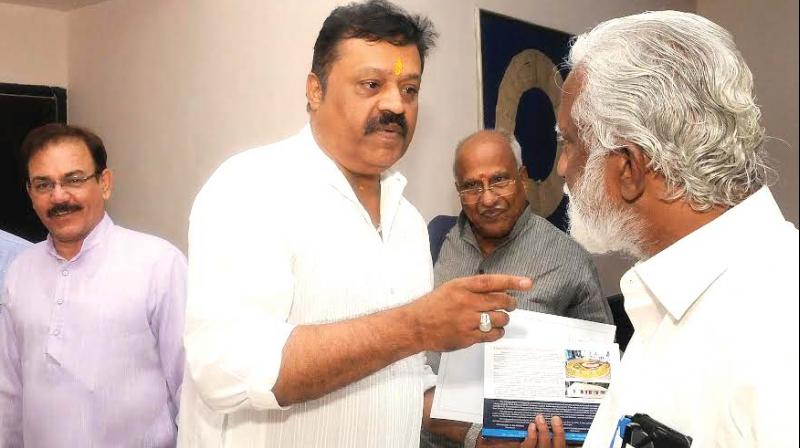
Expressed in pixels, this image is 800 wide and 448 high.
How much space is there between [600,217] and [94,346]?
175cm

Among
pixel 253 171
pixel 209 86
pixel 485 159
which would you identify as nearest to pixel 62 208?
pixel 209 86

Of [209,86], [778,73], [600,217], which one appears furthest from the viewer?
[778,73]

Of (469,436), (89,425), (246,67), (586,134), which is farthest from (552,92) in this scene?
(586,134)

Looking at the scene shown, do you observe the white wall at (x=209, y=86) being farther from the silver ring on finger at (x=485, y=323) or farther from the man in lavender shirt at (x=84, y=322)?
the silver ring on finger at (x=485, y=323)

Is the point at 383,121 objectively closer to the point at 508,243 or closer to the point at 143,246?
the point at 508,243

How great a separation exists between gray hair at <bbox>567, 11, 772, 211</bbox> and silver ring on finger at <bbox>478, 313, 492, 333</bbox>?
0.38 metres

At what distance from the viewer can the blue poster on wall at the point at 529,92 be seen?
355cm

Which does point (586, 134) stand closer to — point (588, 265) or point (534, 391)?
point (534, 391)

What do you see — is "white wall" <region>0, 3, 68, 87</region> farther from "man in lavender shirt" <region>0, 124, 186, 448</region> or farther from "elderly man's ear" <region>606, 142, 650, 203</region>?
"elderly man's ear" <region>606, 142, 650, 203</region>

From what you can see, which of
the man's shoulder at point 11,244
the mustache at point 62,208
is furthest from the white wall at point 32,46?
the mustache at point 62,208

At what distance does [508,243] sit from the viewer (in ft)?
8.43

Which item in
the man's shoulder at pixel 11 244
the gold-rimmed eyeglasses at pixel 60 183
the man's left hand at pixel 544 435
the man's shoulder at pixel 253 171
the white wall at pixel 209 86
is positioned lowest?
the man's left hand at pixel 544 435

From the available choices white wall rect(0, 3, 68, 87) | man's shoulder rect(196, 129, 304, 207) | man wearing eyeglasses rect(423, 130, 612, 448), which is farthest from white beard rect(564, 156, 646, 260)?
white wall rect(0, 3, 68, 87)

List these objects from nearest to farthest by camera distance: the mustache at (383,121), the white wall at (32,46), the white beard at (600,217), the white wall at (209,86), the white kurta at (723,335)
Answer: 1. the white kurta at (723,335)
2. the white beard at (600,217)
3. the mustache at (383,121)
4. the white wall at (209,86)
5. the white wall at (32,46)
